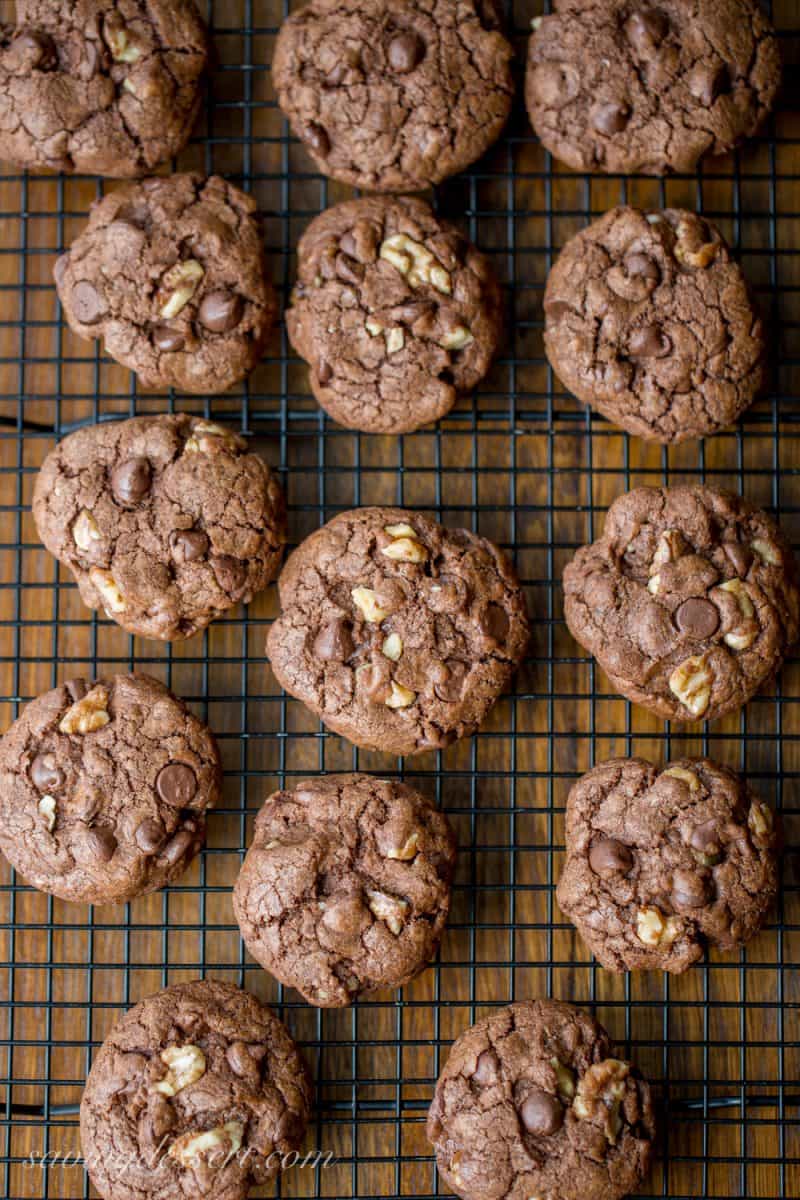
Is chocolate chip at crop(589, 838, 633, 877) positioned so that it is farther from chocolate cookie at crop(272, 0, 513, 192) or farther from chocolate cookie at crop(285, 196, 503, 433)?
chocolate cookie at crop(272, 0, 513, 192)

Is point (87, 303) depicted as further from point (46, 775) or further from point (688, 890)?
point (688, 890)

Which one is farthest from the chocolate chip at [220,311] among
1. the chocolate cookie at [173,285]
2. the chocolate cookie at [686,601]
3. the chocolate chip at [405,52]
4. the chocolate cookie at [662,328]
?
the chocolate cookie at [686,601]

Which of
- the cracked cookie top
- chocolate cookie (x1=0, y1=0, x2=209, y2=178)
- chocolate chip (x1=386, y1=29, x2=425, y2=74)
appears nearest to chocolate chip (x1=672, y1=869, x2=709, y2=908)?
the cracked cookie top

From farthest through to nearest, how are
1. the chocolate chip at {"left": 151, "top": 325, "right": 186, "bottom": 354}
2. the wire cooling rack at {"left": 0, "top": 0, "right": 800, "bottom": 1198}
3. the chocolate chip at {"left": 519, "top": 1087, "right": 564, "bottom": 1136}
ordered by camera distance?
the wire cooling rack at {"left": 0, "top": 0, "right": 800, "bottom": 1198}
the chocolate chip at {"left": 151, "top": 325, "right": 186, "bottom": 354}
the chocolate chip at {"left": 519, "top": 1087, "right": 564, "bottom": 1136}

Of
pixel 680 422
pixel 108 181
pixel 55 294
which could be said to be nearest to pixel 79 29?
pixel 108 181

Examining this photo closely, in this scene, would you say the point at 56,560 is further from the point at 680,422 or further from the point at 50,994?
the point at 680,422

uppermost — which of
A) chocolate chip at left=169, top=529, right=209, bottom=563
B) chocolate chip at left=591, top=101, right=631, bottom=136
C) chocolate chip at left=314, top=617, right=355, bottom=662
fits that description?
chocolate chip at left=591, top=101, right=631, bottom=136
